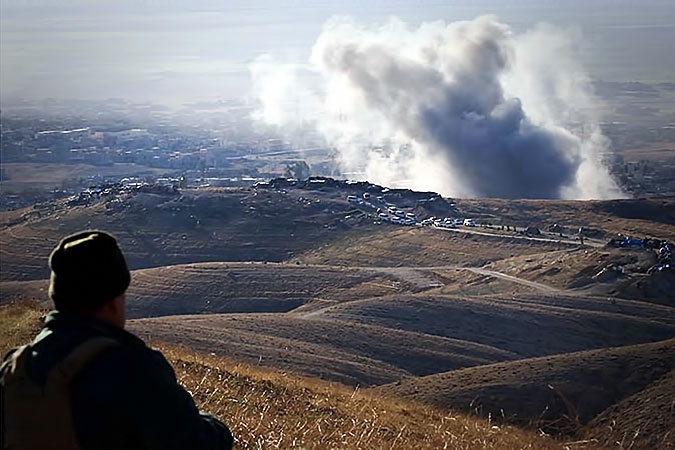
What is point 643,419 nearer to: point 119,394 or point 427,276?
point 119,394

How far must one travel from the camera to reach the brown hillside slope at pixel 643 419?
17578 millimetres

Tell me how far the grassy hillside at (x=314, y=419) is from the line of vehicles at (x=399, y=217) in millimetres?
72337

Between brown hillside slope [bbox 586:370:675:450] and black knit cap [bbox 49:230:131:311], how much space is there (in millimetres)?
14028

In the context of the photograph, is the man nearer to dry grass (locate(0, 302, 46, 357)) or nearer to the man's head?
the man's head

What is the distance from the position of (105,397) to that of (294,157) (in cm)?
18704

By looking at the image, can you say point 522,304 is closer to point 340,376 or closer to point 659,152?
point 340,376

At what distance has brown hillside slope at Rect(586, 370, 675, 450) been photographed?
57.7 feet

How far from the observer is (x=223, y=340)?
102 feet

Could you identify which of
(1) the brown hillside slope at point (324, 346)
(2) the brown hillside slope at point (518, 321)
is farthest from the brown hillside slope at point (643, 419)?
(2) the brown hillside slope at point (518, 321)

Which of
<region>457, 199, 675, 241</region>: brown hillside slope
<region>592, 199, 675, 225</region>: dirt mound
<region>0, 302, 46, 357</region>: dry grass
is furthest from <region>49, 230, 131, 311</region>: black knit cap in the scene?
<region>592, 199, 675, 225</region>: dirt mound

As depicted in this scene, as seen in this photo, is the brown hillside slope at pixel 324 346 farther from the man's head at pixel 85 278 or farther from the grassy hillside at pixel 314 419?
the man's head at pixel 85 278

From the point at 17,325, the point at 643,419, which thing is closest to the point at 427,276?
the point at 643,419

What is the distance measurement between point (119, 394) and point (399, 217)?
3461 inches

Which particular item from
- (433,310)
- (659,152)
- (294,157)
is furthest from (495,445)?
(294,157)
